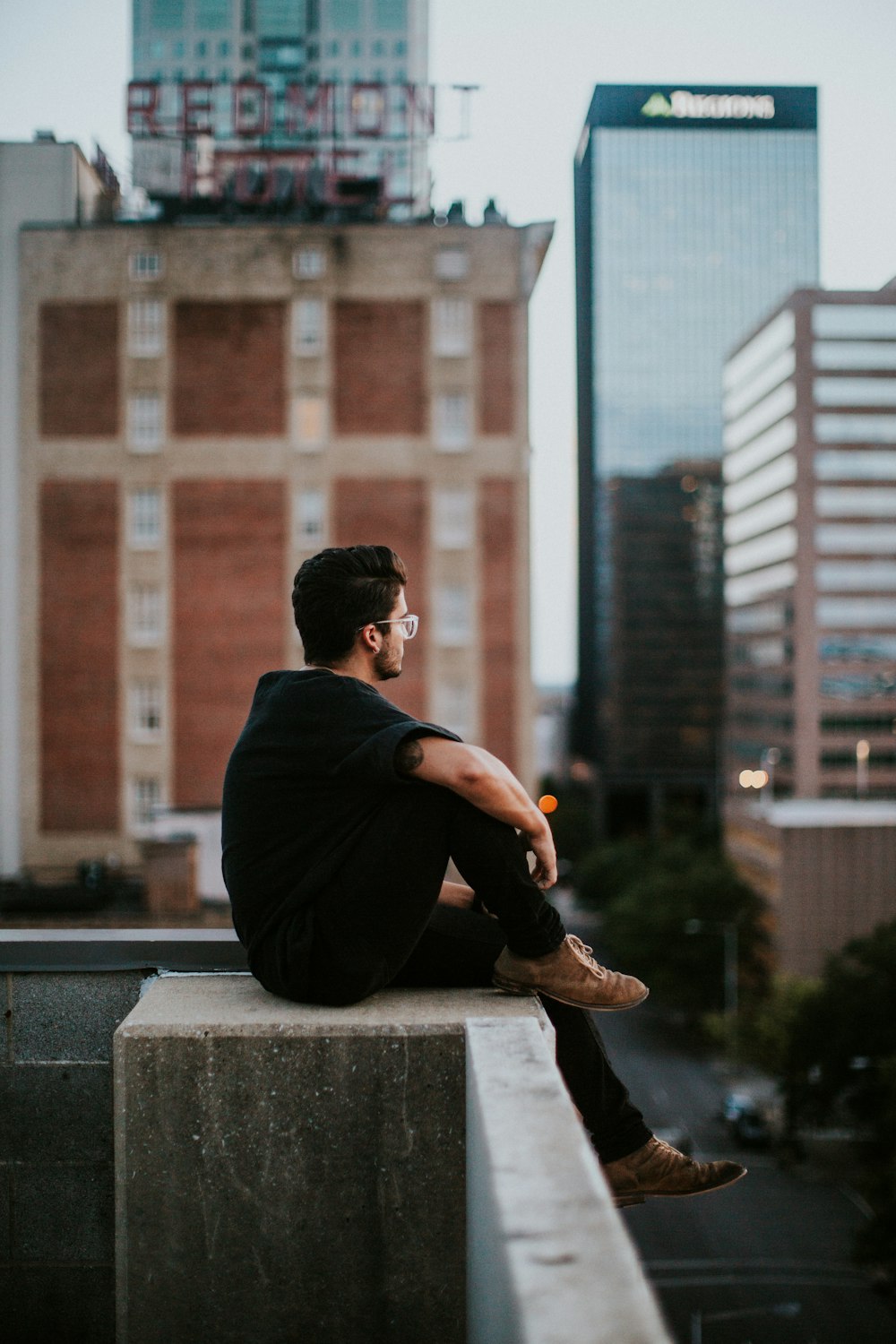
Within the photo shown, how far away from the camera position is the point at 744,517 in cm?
9775

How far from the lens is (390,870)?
110 inches

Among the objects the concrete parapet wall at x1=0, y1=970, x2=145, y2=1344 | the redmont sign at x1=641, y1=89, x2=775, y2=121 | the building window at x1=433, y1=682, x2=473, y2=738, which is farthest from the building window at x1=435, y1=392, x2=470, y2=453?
the redmont sign at x1=641, y1=89, x2=775, y2=121

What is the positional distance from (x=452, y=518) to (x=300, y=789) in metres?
34.7

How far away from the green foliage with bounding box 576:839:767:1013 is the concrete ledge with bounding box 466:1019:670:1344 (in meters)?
48.1

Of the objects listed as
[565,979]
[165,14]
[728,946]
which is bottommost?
[728,946]

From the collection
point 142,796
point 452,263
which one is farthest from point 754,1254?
A: point 452,263

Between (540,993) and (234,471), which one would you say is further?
(234,471)

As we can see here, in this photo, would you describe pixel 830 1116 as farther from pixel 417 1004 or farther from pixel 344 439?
pixel 417 1004

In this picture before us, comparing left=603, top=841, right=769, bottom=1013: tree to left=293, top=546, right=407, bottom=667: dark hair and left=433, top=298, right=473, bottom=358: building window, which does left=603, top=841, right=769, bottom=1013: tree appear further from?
left=293, top=546, right=407, bottom=667: dark hair

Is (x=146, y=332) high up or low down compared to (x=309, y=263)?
down

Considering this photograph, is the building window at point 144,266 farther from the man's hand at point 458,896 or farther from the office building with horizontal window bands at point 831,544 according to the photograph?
the office building with horizontal window bands at point 831,544

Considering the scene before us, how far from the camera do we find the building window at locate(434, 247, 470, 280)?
36.7m

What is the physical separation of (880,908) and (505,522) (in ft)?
95.3

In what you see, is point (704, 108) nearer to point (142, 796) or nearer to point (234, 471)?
point (234, 471)
